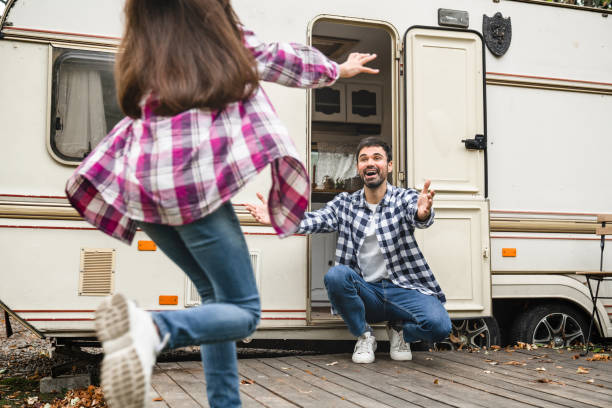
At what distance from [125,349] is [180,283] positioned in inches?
95.6

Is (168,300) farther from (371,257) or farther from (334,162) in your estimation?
(334,162)

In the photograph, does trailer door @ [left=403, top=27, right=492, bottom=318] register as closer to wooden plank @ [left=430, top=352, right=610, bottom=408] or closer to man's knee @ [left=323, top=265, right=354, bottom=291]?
wooden plank @ [left=430, top=352, right=610, bottom=408]

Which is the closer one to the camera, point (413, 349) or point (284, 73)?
point (284, 73)

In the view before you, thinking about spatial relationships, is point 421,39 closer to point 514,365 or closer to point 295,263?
point 295,263

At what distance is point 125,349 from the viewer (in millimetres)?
1548

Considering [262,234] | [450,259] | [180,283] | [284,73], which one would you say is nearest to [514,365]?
[450,259]

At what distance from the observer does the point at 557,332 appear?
15.6 ft

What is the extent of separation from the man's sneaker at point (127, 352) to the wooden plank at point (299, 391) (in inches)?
59.6

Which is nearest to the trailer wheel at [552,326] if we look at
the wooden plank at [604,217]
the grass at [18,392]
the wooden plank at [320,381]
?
the wooden plank at [604,217]

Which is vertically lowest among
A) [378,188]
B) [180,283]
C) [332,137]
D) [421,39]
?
[180,283]

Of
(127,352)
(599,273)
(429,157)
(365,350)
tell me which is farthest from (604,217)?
(127,352)

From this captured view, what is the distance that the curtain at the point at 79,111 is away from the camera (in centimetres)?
387

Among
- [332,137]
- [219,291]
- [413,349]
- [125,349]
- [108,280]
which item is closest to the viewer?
[125,349]

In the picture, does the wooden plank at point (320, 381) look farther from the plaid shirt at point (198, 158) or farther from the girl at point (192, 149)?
the plaid shirt at point (198, 158)
